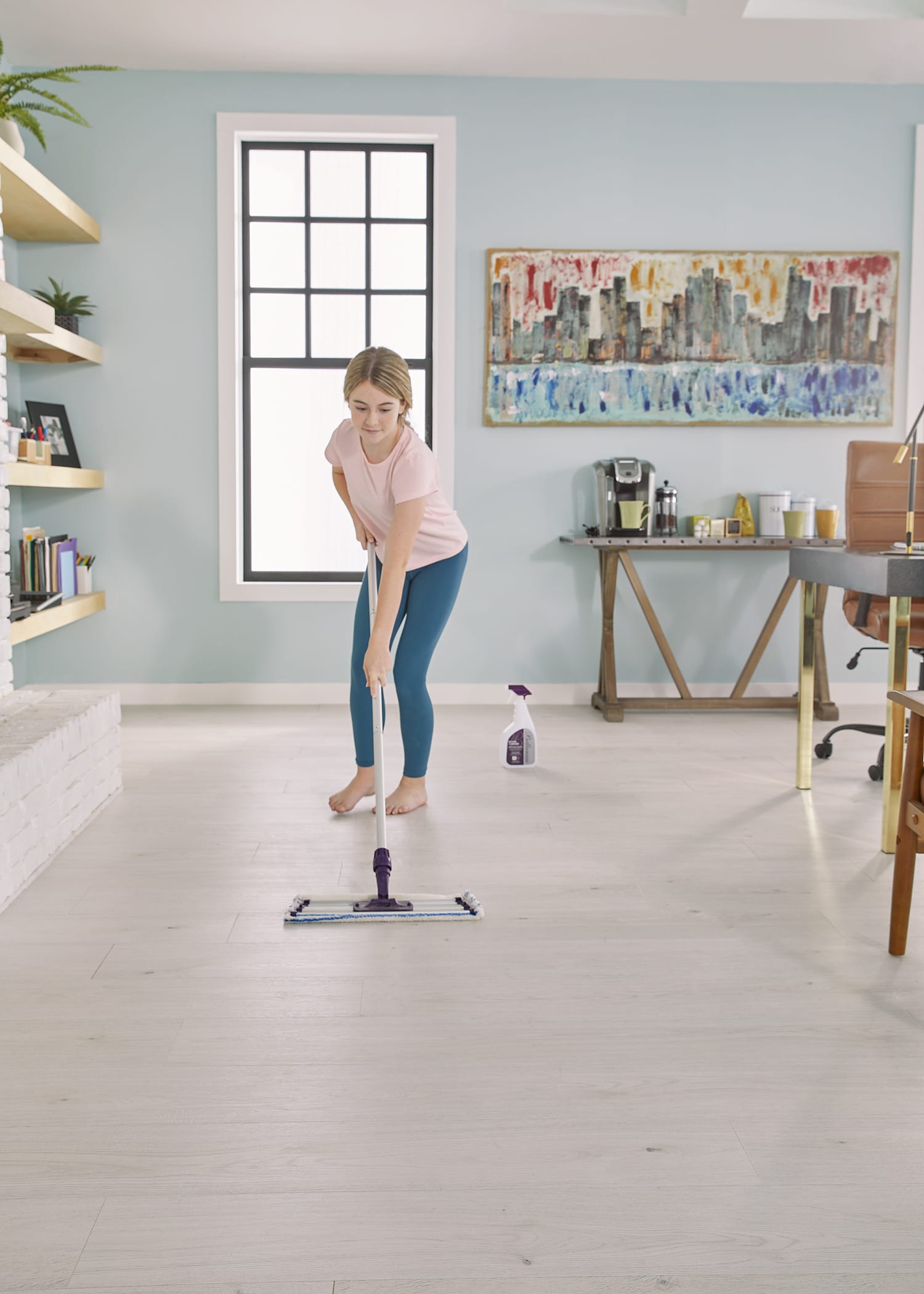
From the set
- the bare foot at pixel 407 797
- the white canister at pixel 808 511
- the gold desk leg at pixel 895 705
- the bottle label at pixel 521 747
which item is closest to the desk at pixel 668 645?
the white canister at pixel 808 511

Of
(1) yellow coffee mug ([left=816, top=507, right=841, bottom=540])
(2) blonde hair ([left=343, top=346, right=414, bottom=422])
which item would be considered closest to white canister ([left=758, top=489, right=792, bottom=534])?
(1) yellow coffee mug ([left=816, top=507, right=841, bottom=540])

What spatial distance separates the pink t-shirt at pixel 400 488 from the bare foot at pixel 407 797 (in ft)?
2.12

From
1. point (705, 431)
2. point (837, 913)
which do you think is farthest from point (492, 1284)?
point (705, 431)

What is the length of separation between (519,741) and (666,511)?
4.98 feet

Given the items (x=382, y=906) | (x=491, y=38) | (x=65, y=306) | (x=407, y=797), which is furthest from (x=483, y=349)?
(x=382, y=906)

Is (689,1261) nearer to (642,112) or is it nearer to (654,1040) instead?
(654,1040)

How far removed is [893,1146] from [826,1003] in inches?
16.9

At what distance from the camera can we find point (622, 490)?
458 cm

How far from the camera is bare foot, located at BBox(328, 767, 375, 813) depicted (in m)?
3.04

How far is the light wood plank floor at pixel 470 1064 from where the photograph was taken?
1.24m

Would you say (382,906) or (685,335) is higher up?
(685,335)

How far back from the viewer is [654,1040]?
173 centimetres

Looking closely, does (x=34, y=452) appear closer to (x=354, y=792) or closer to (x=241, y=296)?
(x=241, y=296)

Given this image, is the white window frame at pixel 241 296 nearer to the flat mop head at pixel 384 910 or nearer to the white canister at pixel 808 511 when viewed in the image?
the white canister at pixel 808 511
